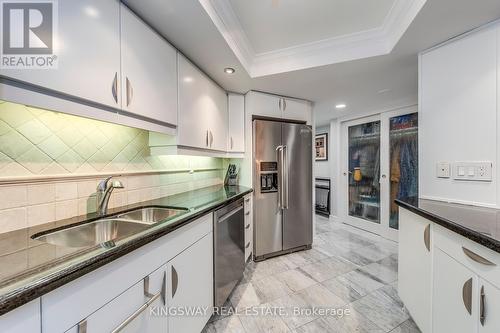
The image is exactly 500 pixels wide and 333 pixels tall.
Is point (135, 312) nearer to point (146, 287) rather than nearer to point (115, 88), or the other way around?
point (146, 287)

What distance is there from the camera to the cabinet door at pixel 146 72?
1123mm

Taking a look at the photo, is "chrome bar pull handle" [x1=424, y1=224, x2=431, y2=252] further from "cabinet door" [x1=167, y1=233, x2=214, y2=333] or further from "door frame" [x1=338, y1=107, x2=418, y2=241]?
"door frame" [x1=338, y1=107, x2=418, y2=241]

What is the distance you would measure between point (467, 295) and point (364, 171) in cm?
302

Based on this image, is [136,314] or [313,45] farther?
[313,45]

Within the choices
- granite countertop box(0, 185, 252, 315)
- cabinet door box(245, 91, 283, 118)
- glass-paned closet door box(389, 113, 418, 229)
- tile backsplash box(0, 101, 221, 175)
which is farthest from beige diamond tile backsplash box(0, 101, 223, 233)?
glass-paned closet door box(389, 113, 418, 229)

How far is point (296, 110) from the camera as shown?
2.79m

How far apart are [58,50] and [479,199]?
8.33 ft

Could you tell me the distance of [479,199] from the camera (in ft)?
4.44

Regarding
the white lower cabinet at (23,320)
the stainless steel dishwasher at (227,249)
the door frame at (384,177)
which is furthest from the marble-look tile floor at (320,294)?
the white lower cabinet at (23,320)

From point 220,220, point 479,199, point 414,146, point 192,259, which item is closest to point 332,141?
point 414,146

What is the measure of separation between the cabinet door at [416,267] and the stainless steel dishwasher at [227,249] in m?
1.33

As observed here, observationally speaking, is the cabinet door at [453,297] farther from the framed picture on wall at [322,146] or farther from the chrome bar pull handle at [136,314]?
the framed picture on wall at [322,146]

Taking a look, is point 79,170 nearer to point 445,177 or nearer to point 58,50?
point 58,50

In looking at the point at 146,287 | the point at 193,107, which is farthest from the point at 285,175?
the point at 146,287
